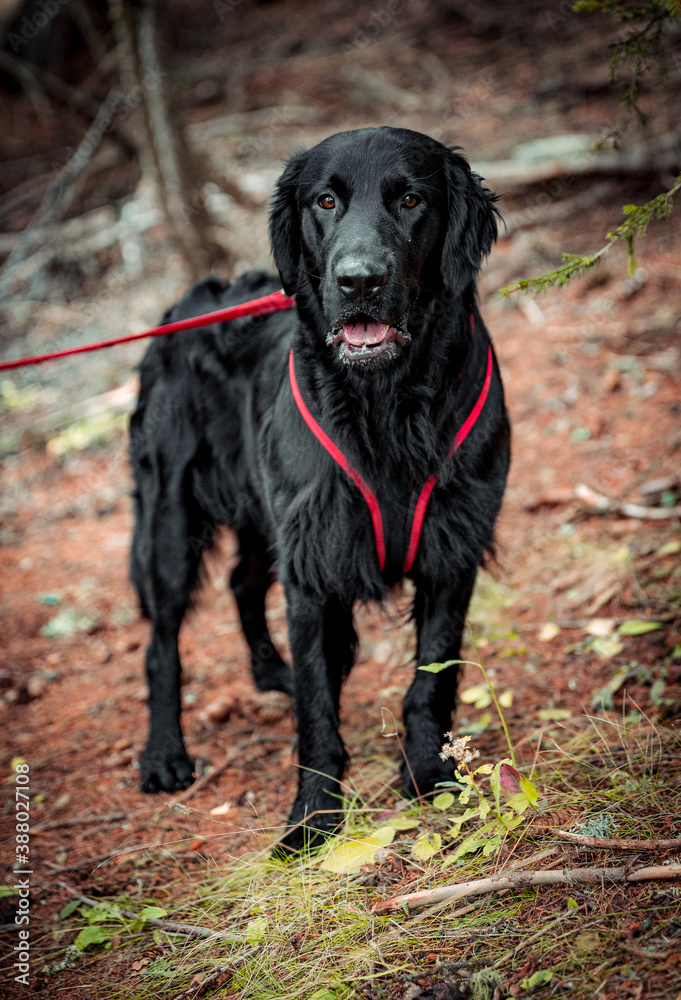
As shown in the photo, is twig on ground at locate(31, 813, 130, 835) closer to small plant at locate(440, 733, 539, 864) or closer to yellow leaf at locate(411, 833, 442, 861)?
yellow leaf at locate(411, 833, 442, 861)

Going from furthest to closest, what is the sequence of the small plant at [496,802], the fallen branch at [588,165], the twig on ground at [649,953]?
the fallen branch at [588,165] → the small plant at [496,802] → the twig on ground at [649,953]

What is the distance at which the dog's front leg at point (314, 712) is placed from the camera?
2.44m

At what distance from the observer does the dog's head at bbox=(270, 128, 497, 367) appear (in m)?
2.15

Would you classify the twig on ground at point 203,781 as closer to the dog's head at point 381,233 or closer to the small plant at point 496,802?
the small plant at point 496,802

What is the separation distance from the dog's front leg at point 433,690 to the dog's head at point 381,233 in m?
0.85

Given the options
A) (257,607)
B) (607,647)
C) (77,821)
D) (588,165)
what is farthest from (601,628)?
(588,165)

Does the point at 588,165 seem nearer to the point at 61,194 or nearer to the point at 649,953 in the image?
the point at 61,194

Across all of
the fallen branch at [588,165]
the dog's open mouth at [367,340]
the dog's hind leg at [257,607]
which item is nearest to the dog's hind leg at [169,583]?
the dog's hind leg at [257,607]

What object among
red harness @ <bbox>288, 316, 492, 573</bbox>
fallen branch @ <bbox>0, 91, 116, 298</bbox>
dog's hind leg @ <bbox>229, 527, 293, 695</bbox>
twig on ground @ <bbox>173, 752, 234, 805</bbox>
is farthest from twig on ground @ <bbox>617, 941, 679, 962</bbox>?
fallen branch @ <bbox>0, 91, 116, 298</bbox>

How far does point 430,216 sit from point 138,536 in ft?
6.41

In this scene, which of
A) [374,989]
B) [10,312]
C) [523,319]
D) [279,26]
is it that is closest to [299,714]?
[374,989]

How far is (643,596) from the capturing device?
3.20m

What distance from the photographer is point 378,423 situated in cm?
236

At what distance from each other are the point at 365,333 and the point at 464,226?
557 mm
